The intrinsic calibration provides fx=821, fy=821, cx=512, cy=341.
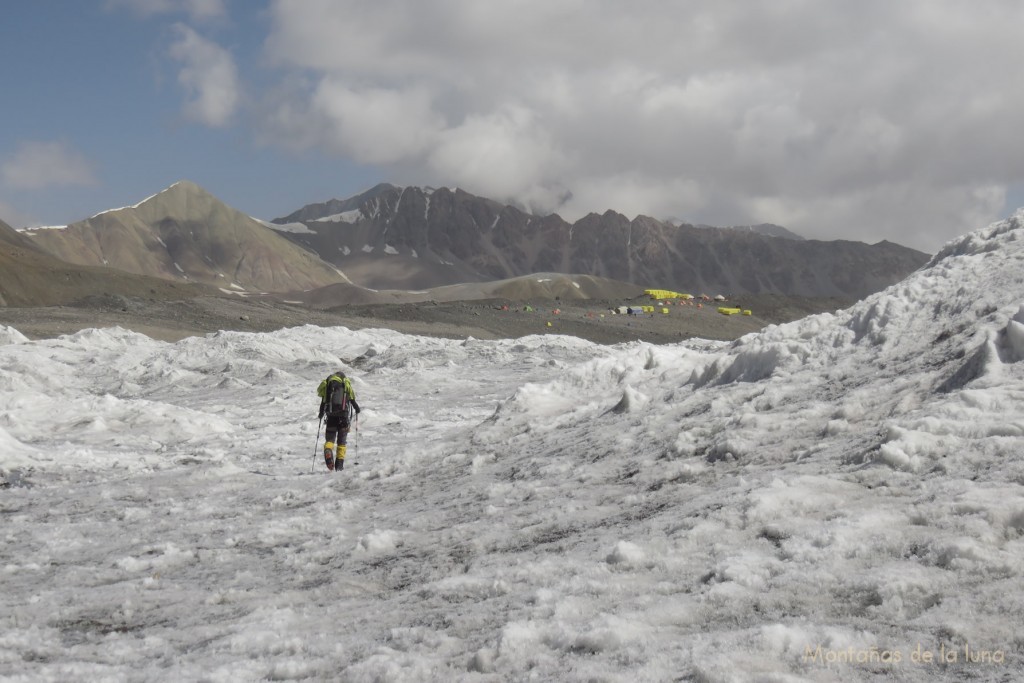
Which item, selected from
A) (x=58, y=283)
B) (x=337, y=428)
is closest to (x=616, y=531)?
(x=337, y=428)

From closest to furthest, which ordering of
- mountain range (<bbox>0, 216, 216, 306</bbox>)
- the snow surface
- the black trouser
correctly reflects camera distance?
the snow surface, the black trouser, mountain range (<bbox>0, 216, 216, 306</bbox>)

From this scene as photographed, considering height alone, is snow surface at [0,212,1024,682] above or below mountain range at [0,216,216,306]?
below

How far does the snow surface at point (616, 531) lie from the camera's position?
202 inches

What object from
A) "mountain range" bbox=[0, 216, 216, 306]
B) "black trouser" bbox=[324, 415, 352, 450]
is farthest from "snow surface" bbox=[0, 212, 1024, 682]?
"mountain range" bbox=[0, 216, 216, 306]

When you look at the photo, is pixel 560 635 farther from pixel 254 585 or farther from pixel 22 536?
pixel 22 536

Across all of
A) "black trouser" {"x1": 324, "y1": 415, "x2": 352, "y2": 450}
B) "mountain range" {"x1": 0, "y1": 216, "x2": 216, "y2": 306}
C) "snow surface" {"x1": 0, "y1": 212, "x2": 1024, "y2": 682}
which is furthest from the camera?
"mountain range" {"x1": 0, "y1": 216, "x2": 216, "y2": 306}

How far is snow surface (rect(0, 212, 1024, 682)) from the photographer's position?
5129 millimetres

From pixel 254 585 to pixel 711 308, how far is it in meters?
107

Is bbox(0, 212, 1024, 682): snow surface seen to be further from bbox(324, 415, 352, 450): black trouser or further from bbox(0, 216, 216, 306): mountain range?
→ bbox(0, 216, 216, 306): mountain range

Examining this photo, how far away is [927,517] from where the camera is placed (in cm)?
623

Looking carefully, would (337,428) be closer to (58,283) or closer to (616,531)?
(616,531)

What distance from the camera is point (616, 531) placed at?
7785mm

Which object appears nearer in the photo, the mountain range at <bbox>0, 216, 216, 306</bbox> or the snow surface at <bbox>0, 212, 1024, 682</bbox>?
the snow surface at <bbox>0, 212, 1024, 682</bbox>

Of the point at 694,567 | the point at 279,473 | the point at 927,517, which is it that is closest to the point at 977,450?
the point at 927,517
